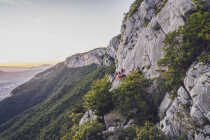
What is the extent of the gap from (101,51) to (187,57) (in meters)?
151

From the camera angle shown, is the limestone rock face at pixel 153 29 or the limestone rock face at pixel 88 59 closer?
the limestone rock face at pixel 153 29

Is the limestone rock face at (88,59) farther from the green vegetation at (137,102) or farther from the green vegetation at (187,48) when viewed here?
the green vegetation at (187,48)

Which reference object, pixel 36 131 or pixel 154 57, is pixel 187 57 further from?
pixel 36 131

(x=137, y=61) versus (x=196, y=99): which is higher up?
(x=137, y=61)

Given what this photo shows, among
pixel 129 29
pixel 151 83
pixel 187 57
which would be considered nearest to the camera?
pixel 187 57

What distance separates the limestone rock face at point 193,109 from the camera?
10.7m

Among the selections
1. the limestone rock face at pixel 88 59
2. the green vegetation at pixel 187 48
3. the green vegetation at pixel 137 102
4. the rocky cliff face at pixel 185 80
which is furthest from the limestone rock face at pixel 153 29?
the limestone rock face at pixel 88 59

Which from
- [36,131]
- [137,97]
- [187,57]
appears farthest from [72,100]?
[187,57]

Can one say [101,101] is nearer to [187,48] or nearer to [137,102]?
[137,102]

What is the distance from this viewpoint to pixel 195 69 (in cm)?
1311

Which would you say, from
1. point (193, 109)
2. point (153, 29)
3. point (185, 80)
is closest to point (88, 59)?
point (153, 29)

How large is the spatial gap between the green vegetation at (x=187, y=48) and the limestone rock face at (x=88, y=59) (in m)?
132

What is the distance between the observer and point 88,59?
172125 mm

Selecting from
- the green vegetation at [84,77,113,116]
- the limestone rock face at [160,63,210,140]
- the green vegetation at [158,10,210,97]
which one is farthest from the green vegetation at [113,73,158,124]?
the green vegetation at [158,10,210,97]
